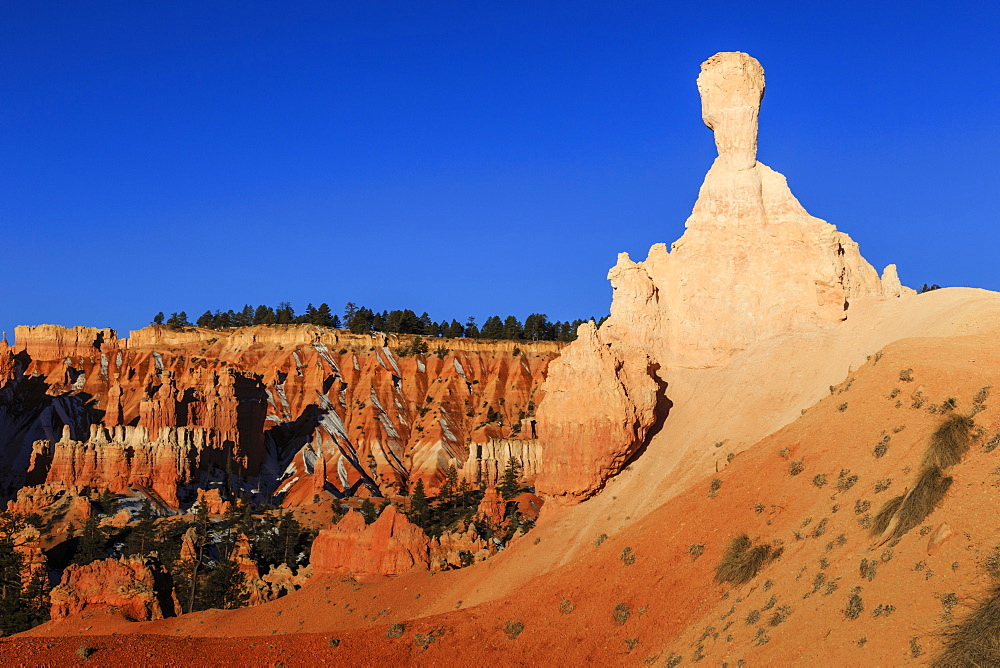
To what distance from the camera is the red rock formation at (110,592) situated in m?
37.6

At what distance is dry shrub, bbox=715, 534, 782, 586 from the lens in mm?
21188

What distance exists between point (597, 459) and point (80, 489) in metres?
58.4

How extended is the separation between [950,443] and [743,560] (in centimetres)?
519

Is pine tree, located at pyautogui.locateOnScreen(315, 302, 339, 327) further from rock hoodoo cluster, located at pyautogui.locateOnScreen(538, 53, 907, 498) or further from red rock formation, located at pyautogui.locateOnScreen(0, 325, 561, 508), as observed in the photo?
rock hoodoo cluster, located at pyautogui.locateOnScreen(538, 53, 907, 498)

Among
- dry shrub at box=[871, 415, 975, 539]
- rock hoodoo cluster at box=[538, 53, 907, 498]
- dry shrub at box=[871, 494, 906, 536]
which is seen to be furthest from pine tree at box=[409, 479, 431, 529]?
dry shrub at box=[871, 415, 975, 539]

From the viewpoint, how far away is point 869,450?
22000 mm

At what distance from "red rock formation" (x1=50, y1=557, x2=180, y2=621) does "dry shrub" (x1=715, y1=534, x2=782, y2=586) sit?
25237mm

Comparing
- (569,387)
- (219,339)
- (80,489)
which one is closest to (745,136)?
(569,387)

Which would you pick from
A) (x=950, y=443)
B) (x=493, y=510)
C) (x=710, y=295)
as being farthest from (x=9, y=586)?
(x=950, y=443)

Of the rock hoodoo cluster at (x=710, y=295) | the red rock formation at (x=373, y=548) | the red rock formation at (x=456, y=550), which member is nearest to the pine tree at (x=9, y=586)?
the red rock formation at (x=373, y=548)

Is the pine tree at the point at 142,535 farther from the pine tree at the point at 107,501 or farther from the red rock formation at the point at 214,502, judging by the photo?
the red rock formation at the point at 214,502

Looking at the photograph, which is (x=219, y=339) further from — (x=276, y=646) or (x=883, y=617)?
(x=883, y=617)

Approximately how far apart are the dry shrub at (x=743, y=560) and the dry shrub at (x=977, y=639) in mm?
7345

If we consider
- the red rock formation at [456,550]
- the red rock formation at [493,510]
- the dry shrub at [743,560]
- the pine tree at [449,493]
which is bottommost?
the red rock formation at [456,550]
